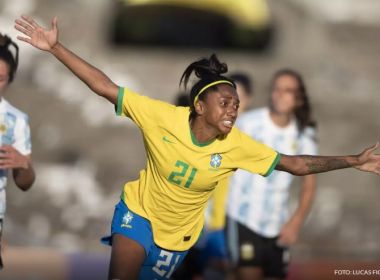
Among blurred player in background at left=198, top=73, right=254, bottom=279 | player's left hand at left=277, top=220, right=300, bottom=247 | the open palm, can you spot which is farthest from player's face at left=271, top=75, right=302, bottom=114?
the open palm

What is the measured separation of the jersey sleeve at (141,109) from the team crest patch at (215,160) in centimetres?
39

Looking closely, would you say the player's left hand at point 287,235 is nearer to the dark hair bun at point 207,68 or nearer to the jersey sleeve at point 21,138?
the dark hair bun at point 207,68

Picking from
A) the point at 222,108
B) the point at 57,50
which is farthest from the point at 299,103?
the point at 57,50

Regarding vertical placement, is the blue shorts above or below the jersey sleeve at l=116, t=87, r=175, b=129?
below

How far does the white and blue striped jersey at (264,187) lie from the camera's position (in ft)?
28.3

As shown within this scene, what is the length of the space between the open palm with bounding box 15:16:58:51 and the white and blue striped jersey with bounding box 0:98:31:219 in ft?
3.42

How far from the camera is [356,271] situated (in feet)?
33.0

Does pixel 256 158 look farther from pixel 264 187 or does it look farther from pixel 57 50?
pixel 264 187

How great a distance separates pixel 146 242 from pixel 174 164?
53cm

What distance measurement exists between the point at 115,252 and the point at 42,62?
25.0 ft

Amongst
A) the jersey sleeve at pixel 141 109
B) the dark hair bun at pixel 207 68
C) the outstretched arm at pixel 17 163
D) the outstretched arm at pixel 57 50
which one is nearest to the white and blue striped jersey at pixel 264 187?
the dark hair bun at pixel 207 68

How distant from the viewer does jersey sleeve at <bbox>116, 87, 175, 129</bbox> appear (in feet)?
21.4

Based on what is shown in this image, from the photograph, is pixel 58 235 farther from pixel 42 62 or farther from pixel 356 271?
pixel 356 271

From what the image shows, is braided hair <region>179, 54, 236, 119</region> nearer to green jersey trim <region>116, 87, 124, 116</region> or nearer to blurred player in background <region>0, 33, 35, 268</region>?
green jersey trim <region>116, 87, 124, 116</region>
